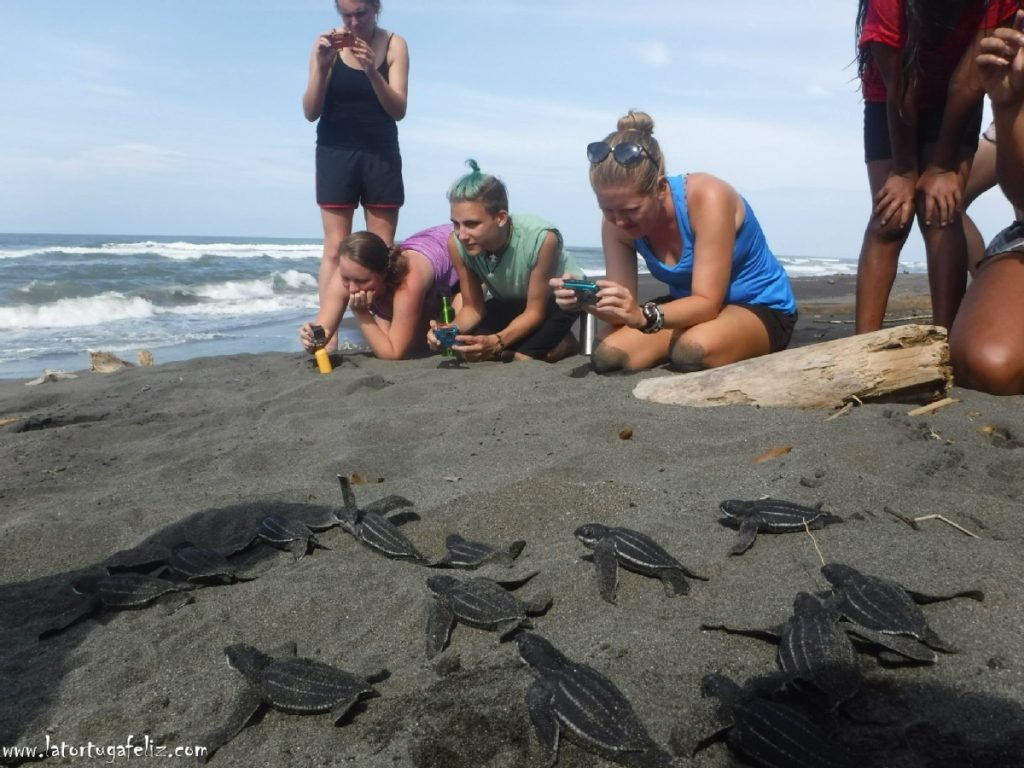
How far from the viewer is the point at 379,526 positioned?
6.53 ft

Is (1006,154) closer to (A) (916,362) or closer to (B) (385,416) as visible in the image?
(A) (916,362)

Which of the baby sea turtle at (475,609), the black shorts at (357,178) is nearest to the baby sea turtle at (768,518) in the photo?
the baby sea turtle at (475,609)

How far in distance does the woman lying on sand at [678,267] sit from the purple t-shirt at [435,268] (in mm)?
1148

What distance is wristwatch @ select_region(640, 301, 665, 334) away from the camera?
3238 millimetres

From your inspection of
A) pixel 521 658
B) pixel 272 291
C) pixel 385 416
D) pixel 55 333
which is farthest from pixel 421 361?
pixel 272 291

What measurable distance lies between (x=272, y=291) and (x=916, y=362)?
40.9 ft

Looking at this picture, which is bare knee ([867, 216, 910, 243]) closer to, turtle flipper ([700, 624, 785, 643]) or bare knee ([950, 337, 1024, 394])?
bare knee ([950, 337, 1024, 394])

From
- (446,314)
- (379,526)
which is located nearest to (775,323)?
(446,314)

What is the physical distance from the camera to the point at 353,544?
2.05 metres

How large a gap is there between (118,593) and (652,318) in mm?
2176

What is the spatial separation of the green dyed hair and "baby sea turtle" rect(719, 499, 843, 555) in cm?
236

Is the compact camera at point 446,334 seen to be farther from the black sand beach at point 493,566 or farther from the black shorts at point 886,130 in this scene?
the black shorts at point 886,130

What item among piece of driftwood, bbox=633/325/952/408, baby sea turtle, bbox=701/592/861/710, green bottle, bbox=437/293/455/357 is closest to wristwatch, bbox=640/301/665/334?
piece of driftwood, bbox=633/325/952/408

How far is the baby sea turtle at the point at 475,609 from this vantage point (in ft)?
4.95
